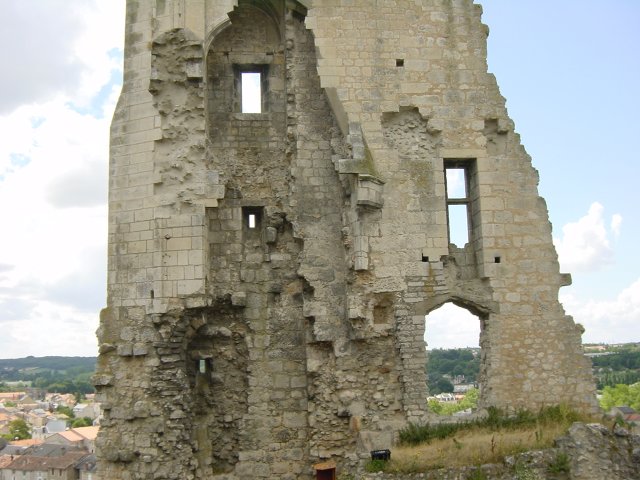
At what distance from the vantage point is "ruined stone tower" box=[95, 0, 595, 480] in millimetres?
11008

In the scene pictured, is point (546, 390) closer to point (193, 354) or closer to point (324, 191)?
point (324, 191)

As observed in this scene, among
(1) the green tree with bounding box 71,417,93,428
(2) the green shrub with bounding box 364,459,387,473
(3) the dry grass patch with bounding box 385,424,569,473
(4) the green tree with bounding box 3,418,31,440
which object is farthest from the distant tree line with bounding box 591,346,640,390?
(2) the green shrub with bounding box 364,459,387,473

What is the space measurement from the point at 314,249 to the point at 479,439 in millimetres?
4211

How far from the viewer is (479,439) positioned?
32.1 ft

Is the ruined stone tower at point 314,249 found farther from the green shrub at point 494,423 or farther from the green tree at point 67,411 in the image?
the green tree at point 67,411

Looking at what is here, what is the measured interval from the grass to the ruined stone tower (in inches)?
14.0

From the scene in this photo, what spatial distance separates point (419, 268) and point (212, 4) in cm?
600

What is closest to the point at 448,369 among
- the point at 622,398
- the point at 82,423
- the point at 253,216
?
the point at 82,423

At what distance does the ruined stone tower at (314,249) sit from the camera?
11.0 metres

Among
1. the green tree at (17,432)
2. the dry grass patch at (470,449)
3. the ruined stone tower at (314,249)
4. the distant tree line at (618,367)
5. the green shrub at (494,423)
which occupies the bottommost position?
the green tree at (17,432)

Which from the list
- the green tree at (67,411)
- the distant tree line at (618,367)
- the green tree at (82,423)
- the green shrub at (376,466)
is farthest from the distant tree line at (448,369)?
the green shrub at (376,466)

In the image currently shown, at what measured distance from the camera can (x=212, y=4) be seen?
475 inches

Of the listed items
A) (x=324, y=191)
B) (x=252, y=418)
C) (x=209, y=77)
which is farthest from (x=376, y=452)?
(x=209, y=77)

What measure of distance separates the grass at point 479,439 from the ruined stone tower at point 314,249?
0.35m
